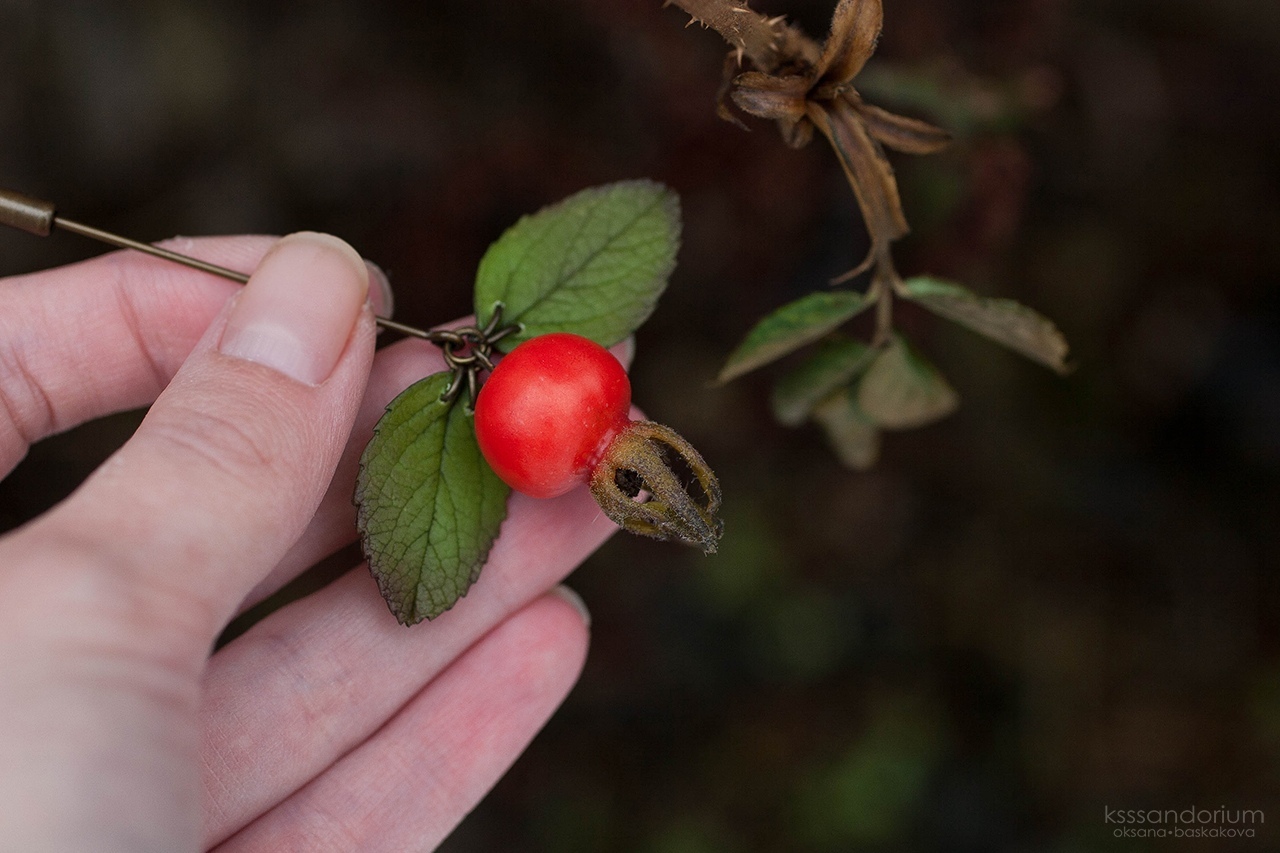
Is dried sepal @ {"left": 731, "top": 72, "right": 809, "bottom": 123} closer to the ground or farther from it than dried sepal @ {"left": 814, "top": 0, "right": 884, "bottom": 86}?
closer to the ground

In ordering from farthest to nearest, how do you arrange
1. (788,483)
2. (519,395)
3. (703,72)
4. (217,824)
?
(788,483) → (703,72) → (217,824) → (519,395)

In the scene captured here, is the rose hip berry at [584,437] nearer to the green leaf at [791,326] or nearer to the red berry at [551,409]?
the red berry at [551,409]

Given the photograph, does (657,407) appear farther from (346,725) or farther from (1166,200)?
(1166,200)

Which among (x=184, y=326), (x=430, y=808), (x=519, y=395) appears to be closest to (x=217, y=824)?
(x=430, y=808)

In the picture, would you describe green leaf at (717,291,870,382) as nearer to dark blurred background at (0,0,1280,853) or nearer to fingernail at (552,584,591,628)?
fingernail at (552,584,591,628)

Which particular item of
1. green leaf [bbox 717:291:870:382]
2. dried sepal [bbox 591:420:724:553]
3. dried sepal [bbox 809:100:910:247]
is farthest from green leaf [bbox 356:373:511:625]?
dried sepal [bbox 809:100:910:247]
